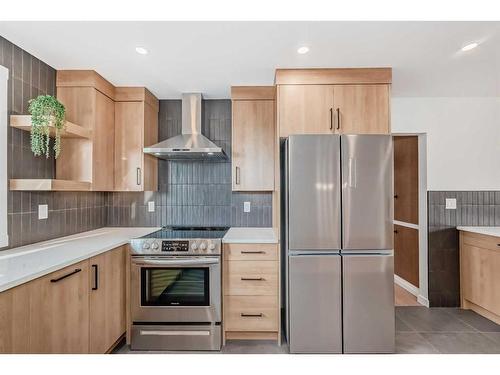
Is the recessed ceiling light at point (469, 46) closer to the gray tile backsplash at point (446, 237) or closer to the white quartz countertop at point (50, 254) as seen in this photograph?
the gray tile backsplash at point (446, 237)

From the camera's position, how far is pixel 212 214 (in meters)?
3.19

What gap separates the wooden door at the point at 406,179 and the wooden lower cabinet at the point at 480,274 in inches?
23.4

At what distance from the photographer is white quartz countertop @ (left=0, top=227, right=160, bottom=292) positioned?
138cm

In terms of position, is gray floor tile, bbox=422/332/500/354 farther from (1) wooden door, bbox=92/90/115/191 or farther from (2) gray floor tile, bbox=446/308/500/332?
(1) wooden door, bbox=92/90/115/191

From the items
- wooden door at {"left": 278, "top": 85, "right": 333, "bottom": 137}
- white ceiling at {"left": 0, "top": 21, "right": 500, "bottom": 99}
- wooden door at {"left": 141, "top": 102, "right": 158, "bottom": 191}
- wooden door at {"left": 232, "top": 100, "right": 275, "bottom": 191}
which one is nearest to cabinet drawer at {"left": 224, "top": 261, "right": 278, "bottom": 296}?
wooden door at {"left": 232, "top": 100, "right": 275, "bottom": 191}

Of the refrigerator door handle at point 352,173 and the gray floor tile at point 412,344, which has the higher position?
the refrigerator door handle at point 352,173

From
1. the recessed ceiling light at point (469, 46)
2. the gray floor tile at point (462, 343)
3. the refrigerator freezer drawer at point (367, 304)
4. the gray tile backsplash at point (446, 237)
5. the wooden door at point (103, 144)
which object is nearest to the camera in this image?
the recessed ceiling light at point (469, 46)

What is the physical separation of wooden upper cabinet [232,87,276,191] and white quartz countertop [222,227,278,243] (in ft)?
1.42

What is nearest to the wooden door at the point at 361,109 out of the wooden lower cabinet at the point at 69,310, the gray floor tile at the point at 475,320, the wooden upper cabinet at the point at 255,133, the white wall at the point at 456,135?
the wooden upper cabinet at the point at 255,133

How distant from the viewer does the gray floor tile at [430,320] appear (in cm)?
265

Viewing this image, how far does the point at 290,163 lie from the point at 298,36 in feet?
2.84
